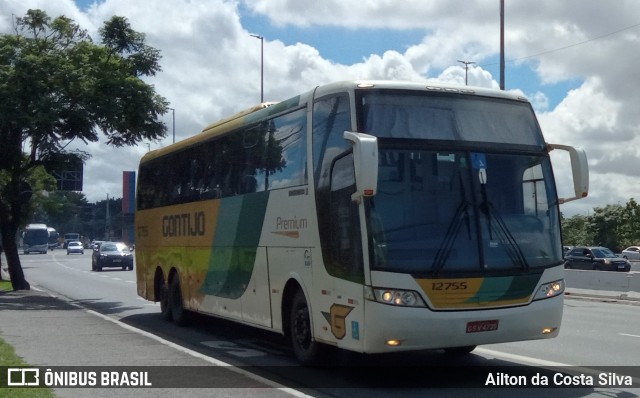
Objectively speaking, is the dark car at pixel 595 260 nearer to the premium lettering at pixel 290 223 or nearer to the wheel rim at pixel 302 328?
the premium lettering at pixel 290 223

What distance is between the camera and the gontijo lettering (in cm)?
1606

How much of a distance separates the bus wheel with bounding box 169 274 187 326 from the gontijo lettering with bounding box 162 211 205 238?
978 millimetres

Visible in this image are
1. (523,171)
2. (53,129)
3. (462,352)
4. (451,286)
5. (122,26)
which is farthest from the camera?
(122,26)

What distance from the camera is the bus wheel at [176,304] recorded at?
17.6 m

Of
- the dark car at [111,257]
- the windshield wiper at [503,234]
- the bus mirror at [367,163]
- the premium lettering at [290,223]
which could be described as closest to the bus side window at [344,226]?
the bus mirror at [367,163]

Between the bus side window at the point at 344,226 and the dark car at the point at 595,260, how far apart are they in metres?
37.1

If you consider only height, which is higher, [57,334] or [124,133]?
[124,133]

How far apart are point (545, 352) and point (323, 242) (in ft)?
14.2

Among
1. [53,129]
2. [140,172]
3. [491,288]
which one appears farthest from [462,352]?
[53,129]

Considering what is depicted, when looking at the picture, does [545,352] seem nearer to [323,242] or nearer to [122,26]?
[323,242]

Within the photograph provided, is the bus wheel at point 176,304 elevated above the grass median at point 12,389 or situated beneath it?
elevated above

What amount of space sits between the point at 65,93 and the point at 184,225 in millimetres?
9145

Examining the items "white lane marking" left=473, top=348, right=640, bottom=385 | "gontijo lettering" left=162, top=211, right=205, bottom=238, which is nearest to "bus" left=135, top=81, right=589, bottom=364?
"white lane marking" left=473, top=348, right=640, bottom=385

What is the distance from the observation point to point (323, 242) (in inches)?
422
